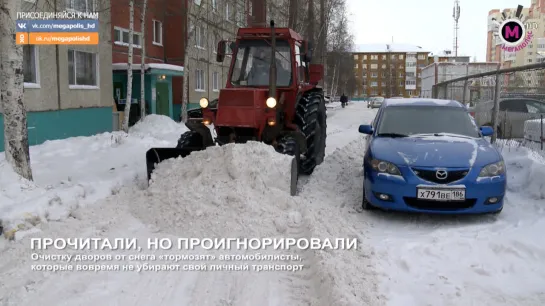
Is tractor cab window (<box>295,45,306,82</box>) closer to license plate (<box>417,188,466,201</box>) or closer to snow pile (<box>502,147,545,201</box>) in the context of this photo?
license plate (<box>417,188,466,201</box>)

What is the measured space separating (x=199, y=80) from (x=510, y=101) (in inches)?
702

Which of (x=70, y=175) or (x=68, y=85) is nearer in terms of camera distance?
(x=70, y=175)

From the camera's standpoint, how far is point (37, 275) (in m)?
3.99

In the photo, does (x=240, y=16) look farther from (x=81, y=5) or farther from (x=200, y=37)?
(x=81, y=5)

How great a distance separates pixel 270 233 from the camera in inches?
198

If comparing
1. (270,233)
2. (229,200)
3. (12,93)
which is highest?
(12,93)

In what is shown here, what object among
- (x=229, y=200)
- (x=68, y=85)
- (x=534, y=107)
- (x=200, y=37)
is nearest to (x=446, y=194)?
(x=229, y=200)

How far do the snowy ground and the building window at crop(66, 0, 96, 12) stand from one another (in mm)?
8330

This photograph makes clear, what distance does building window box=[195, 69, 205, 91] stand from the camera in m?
26.9

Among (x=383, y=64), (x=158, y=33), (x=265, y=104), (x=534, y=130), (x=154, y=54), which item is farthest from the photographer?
(x=383, y=64)

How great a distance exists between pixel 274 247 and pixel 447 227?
87.4 inches

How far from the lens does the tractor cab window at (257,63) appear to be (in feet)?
26.5

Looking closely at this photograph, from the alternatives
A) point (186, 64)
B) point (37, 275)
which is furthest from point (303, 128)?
point (186, 64)

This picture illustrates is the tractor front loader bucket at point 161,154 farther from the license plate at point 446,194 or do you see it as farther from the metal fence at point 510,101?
the metal fence at point 510,101
